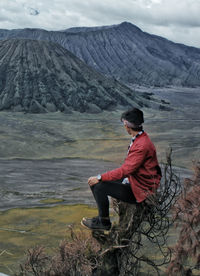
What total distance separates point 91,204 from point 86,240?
9213 millimetres

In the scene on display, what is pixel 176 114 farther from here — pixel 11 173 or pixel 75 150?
pixel 11 173

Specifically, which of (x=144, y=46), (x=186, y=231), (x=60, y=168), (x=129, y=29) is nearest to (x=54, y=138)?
(x=60, y=168)

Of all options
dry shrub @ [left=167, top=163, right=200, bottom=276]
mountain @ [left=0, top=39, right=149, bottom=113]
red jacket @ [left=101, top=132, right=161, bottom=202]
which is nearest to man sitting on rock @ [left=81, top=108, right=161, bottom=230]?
red jacket @ [left=101, top=132, right=161, bottom=202]

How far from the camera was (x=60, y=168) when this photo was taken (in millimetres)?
19406

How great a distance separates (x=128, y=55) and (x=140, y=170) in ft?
316

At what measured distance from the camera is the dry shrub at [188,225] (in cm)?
480

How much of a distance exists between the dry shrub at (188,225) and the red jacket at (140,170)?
81cm

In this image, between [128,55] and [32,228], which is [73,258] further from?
[128,55]

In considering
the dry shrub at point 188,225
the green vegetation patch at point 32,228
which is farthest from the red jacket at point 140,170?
the green vegetation patch at point 32,228

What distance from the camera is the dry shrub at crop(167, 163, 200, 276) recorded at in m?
4.80

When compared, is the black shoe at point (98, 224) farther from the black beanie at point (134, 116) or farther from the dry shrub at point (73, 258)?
the black beanie at point (134, 116)

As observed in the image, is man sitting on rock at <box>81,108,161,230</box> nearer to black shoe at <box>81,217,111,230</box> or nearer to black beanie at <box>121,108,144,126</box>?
black beanie at <box>121,108,144,126</box>

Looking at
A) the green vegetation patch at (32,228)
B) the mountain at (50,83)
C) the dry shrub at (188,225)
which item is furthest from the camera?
the mountain at (50,83)

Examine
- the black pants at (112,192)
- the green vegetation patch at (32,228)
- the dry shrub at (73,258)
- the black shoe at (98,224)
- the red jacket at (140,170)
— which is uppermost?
the red jacket at (140,170)
